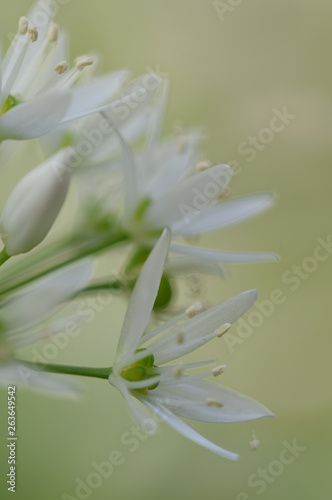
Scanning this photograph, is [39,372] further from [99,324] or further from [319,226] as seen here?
[319,226]

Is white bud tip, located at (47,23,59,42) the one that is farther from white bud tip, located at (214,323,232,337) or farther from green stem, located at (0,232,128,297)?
white bud tip, located at (214,323,232,337)

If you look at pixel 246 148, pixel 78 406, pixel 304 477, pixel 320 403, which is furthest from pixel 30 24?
pixel 246 148

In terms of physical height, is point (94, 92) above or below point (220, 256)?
above

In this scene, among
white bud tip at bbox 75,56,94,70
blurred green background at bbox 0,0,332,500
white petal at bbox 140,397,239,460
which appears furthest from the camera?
blurred green background at bbox 0,0,332,500

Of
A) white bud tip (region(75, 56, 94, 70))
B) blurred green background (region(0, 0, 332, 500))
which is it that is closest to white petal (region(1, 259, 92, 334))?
white bud tip (region(75, 56, 94, 70))

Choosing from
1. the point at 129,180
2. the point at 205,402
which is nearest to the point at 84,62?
the point at 129,180

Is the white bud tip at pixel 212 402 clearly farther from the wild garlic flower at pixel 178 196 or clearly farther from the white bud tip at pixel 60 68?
the white bud tip at pixel 60 68

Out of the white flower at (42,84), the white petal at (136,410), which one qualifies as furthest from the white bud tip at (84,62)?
the white petal at (136,410)

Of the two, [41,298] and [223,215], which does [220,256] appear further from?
[41,298]
